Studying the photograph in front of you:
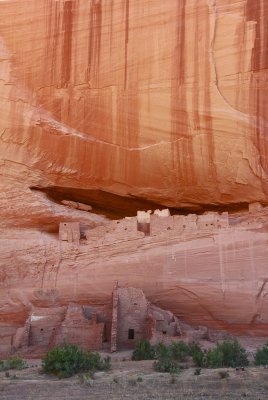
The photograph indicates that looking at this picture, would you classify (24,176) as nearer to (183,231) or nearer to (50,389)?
(183,231)

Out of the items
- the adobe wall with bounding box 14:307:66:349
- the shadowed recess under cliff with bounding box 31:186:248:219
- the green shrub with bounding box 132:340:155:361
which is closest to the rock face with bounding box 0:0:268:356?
the adobe wall with bounding box 14:307:66:349

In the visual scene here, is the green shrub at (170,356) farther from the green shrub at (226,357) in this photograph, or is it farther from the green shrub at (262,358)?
the green shrub at (262,358)

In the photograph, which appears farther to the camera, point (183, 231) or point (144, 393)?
point (183, 231)

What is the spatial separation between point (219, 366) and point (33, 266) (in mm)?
5148

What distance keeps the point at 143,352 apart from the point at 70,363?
1760 millimetres

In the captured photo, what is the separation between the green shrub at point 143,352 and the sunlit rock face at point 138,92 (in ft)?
13.1

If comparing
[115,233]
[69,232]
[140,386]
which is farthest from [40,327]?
[140,386]

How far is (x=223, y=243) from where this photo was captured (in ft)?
42.3

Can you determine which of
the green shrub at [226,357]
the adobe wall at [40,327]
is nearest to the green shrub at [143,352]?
the green shrub at [226,357]

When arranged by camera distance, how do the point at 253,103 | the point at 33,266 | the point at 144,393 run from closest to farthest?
the point at 144,393
the point at 253,103
the point at 33,266

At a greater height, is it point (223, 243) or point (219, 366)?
point (223, 243)

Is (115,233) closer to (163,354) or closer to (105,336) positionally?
(105,336)

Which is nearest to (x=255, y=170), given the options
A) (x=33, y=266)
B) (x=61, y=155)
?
(x=61, y=155)

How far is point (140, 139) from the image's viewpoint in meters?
13.2
